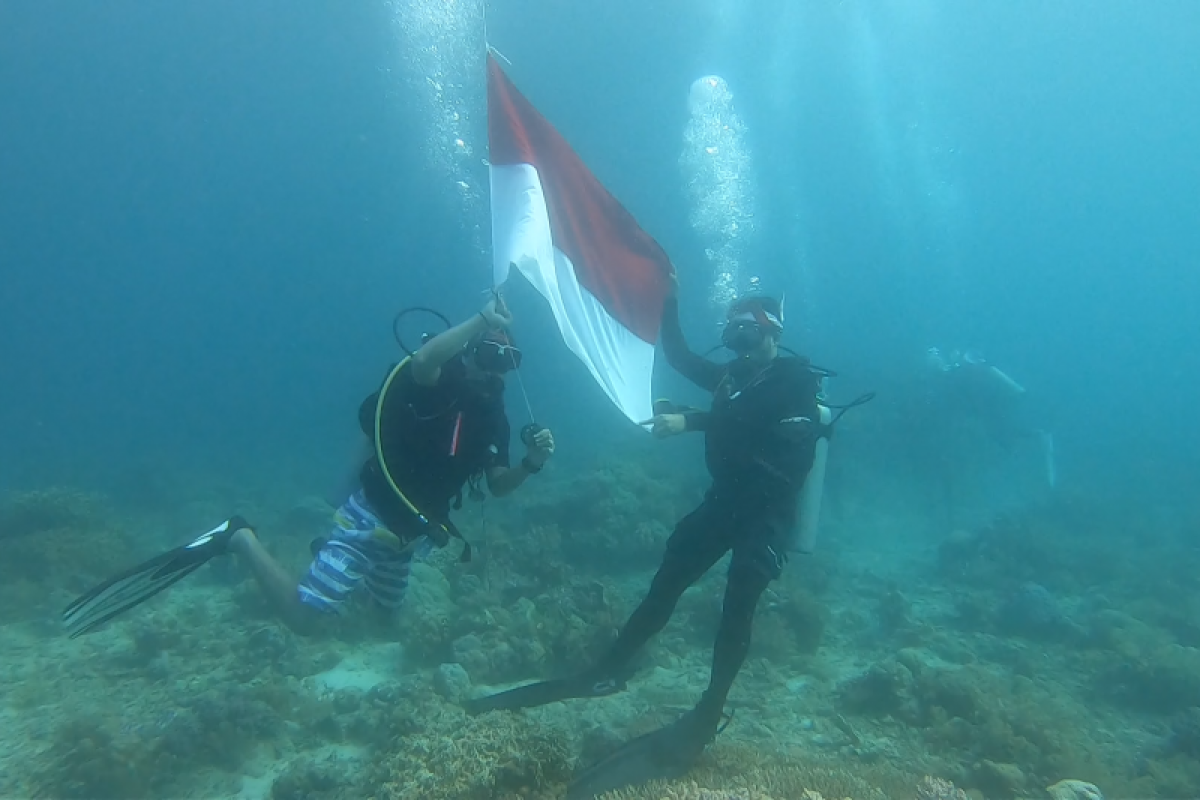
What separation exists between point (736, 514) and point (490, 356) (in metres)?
2.59

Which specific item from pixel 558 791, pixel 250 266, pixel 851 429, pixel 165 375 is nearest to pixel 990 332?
pixel 851 429

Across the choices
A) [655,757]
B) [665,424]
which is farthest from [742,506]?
[655,757]

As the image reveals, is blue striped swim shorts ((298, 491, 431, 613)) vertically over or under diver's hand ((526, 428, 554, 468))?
under

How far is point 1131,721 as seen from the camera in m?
7.38

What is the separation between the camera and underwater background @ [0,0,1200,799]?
6.04m

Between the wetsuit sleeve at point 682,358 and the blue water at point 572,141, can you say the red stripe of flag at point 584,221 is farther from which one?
the blue water at point 572,141

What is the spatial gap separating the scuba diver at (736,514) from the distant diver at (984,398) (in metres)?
16.7

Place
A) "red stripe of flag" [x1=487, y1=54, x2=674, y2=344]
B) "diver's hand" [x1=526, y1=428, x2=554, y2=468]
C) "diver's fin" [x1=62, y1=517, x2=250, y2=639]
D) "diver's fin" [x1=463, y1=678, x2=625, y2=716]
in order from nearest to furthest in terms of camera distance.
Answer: "diver's hand" [x1=526, y1=428, x2=554, y2=468]
"diver's fin" [x1=62, y1=517, x2=250, y2=639]
"diver's fin" [x1=463, y1=678, x2=625, y2=716]
"red stripe of flag" [x1=487, y1=54, x2=674, y2=344]

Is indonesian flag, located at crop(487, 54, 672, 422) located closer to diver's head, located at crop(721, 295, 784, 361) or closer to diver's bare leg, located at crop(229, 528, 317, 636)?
diver's head, located at crop(721, 295, 784, 361)

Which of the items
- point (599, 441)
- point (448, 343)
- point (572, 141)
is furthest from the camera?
point (572, 141)

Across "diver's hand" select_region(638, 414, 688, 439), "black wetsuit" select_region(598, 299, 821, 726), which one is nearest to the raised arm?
"diver's hand" select_region(638, 414, 688, 439)

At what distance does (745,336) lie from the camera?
5.63 meters

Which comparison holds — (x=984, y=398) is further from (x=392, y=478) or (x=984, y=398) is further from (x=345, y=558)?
(x=345, y=558)

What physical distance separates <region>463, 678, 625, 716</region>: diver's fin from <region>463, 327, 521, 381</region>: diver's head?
2.82m
